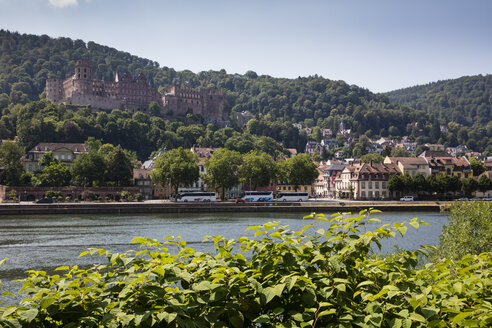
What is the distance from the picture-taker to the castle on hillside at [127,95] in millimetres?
166250

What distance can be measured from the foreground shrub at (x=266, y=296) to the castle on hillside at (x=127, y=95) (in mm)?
164146

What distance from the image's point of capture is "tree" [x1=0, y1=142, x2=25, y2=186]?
8800cm

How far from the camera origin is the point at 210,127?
17238 cm

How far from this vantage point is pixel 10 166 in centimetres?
8950

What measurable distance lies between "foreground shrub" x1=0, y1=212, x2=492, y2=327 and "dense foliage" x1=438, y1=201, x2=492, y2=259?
53.8ft

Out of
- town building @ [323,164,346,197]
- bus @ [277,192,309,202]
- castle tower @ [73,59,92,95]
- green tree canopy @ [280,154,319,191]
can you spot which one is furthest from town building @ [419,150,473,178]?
castle tower @ [73,59,92,95]

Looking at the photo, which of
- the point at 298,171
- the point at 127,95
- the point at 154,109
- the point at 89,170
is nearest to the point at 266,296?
the point at 89,170

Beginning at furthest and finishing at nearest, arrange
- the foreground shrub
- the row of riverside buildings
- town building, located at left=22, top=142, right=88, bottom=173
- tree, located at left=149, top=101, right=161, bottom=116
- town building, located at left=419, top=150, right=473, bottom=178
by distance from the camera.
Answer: tree, located at left=149, top=101, right=161, bottom=116 → town building, located at left=22, top=142, right=88, bottom=173 → town building, located at left=419, top=150, right=473, bottom=178 → the row of riverside buildings → the foreground shrub

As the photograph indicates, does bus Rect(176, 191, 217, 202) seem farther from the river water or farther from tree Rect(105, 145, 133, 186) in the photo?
the river water

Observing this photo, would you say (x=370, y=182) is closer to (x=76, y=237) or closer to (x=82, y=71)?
(x=76, y=237)

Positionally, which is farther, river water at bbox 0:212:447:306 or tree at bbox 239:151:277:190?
tree at bbox 239:151:277:190

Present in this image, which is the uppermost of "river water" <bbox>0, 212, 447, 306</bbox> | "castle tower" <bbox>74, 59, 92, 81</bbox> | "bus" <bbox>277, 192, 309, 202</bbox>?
"castle tower" <bbox>74, 59, 92, 81</bbox>

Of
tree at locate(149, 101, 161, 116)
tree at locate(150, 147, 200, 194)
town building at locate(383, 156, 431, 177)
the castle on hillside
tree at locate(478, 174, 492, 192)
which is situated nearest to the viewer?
tree at locate(150, 147, 200, 194)

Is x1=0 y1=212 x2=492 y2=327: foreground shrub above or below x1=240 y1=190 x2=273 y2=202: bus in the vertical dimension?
above
